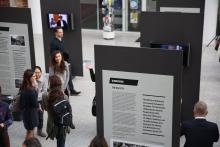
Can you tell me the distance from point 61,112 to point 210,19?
1043 cm

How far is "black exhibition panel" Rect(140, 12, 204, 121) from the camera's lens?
748cm

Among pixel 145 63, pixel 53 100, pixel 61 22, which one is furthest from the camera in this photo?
pixel 61 22

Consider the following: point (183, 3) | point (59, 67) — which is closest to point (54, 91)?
point (59, 67)

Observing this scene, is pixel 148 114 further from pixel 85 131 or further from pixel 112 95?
pixel 85 131

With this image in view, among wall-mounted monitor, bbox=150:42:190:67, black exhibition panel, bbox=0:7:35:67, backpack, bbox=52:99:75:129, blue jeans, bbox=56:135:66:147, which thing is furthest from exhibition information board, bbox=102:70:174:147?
black exhibition panel, bbox=0:7:35:67

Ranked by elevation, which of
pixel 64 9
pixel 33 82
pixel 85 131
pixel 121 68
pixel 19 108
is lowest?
pixel 85 131

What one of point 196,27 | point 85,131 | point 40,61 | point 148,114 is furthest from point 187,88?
point 40,61

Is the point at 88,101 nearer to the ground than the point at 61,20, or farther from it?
nearer to the ground

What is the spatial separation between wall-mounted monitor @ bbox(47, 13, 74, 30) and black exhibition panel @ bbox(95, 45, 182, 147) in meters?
5.66

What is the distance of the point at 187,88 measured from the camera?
795 cm

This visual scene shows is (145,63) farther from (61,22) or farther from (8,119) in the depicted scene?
(61,22)

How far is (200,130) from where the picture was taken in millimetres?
5410

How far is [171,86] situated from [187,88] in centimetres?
284

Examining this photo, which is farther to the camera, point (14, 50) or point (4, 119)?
point (14, 50)
